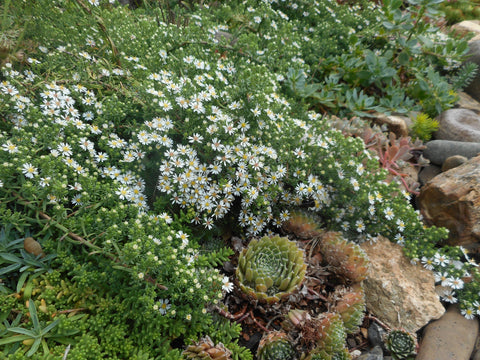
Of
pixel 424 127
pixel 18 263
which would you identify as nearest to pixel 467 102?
pixel 424 127

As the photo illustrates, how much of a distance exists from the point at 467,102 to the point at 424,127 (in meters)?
1.44

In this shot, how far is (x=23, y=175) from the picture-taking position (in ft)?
7.16

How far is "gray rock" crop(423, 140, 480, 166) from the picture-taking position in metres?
3.82

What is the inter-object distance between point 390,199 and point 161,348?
2.17 metres

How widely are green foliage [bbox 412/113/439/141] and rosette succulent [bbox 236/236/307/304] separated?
268 cm

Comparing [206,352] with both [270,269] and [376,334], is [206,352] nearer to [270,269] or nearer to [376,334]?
[270,269]

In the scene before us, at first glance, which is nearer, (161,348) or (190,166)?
(161,348)

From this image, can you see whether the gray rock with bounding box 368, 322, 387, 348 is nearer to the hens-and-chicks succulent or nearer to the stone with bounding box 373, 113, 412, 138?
the hens-and-chicks succulent

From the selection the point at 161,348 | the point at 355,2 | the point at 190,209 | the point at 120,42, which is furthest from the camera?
the point at 355,2

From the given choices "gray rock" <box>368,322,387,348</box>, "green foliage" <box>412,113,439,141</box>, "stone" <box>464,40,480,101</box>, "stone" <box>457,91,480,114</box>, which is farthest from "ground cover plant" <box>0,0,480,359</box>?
"stone" <box>464,40,480,101</box>

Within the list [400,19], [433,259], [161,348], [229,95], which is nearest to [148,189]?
[229,95]

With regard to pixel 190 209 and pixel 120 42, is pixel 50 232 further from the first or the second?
pixel 120 42

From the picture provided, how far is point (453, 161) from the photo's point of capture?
3.68 m

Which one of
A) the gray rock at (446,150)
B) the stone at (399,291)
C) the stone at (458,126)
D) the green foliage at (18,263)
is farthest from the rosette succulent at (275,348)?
the stone at (458,126)
